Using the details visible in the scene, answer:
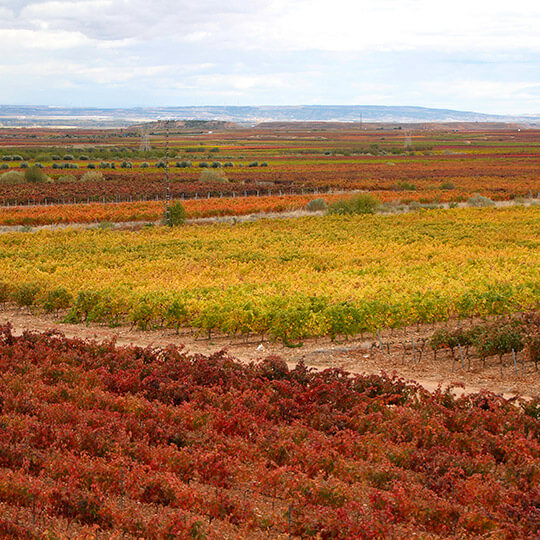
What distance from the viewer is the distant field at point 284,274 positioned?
1773cm

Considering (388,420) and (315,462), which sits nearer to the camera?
(315,462)

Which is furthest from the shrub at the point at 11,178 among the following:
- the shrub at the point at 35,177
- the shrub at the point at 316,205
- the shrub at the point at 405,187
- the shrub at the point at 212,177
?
the shrub at the point at 405,187

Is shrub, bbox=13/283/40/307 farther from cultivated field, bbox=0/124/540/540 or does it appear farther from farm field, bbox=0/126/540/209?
farm field, bbox=0/126/540/209

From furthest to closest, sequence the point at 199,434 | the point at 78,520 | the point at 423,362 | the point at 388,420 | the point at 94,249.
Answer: the point at 94,249
the point at 423,362
the point at 388,420
the point at 199,434
the point at 78,520

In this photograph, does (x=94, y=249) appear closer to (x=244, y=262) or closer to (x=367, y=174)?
(x=244, y=262)

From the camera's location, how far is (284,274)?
78.7 ft

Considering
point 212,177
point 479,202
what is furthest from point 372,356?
point 212,177

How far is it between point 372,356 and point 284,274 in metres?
8.00

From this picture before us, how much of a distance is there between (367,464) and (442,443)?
150 centimetres

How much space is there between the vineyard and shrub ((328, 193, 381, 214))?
36138mm

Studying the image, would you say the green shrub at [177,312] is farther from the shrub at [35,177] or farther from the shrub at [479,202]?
the shrub at [35,177]

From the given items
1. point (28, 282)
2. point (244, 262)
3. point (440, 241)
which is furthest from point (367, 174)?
point (28, 282)

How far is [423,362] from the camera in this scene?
16016 mm

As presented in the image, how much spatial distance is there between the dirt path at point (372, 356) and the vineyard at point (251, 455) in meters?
1.86
